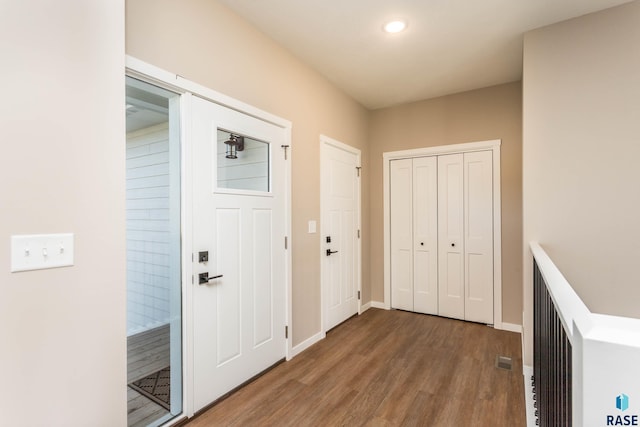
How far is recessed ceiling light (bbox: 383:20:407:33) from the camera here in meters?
2.43

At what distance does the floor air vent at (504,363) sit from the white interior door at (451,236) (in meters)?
1.00

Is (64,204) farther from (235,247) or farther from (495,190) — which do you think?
(495,190)

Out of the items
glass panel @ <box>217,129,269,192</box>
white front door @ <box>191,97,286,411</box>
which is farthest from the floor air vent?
glass panel @ <box>217,129,269,192</box>

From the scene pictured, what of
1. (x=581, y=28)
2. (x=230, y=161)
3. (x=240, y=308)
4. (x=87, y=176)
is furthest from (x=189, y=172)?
(x=581, y=28)

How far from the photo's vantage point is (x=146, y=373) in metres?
2.65

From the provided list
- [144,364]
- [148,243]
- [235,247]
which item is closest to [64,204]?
[235,247]

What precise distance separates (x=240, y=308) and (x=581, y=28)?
337 cm

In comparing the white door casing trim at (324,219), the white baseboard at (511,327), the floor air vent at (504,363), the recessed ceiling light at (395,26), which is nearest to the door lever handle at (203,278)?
the white door casing trim at (324,219)

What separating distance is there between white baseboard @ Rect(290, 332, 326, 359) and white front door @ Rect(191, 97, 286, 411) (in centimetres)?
17

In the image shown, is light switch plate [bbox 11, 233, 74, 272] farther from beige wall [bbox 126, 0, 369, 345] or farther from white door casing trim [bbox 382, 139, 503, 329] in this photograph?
white door casing trim [bbox 382, 139, 503, 329]

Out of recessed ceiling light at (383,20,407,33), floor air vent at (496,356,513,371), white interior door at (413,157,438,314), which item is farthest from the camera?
white interior door at (413,157,438,314)

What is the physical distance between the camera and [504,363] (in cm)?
271

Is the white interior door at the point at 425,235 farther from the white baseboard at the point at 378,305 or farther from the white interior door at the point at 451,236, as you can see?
the white baseboard at the point at 378,305

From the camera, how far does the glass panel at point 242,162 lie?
2.23 m
